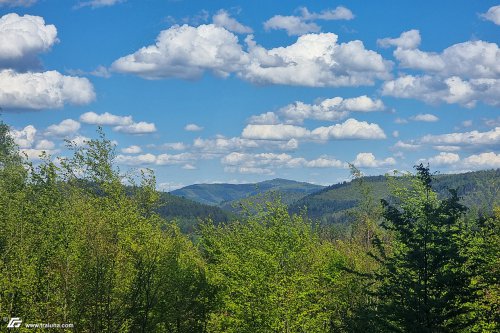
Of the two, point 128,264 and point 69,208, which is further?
point 69,208

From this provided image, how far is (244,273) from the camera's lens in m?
39.9

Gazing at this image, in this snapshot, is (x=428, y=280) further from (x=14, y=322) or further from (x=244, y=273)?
(x=14, y=322)

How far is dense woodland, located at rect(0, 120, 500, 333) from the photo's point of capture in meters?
25.0

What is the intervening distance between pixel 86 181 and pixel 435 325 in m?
52.4

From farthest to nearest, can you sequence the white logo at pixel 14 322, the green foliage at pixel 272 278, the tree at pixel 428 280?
the green foliage at pixel 272 278 → the white logo at pixel 14 322 → the tree at pixel 428 280

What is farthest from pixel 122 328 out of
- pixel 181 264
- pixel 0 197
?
pixel 0 197

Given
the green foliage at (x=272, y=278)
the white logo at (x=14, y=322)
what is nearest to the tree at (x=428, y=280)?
the green foliage at (x=272, y=278)

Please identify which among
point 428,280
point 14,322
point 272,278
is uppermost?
point 428,280

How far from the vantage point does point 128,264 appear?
33938mm

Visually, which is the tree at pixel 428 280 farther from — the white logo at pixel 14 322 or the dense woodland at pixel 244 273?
the white logo at pixel 14 322

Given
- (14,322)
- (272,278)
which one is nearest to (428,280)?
(272,278)

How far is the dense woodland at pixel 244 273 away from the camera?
984 inches

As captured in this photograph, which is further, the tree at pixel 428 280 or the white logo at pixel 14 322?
the white logo at pixel 14 322

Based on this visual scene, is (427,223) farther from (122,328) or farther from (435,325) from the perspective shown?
(122,328)
